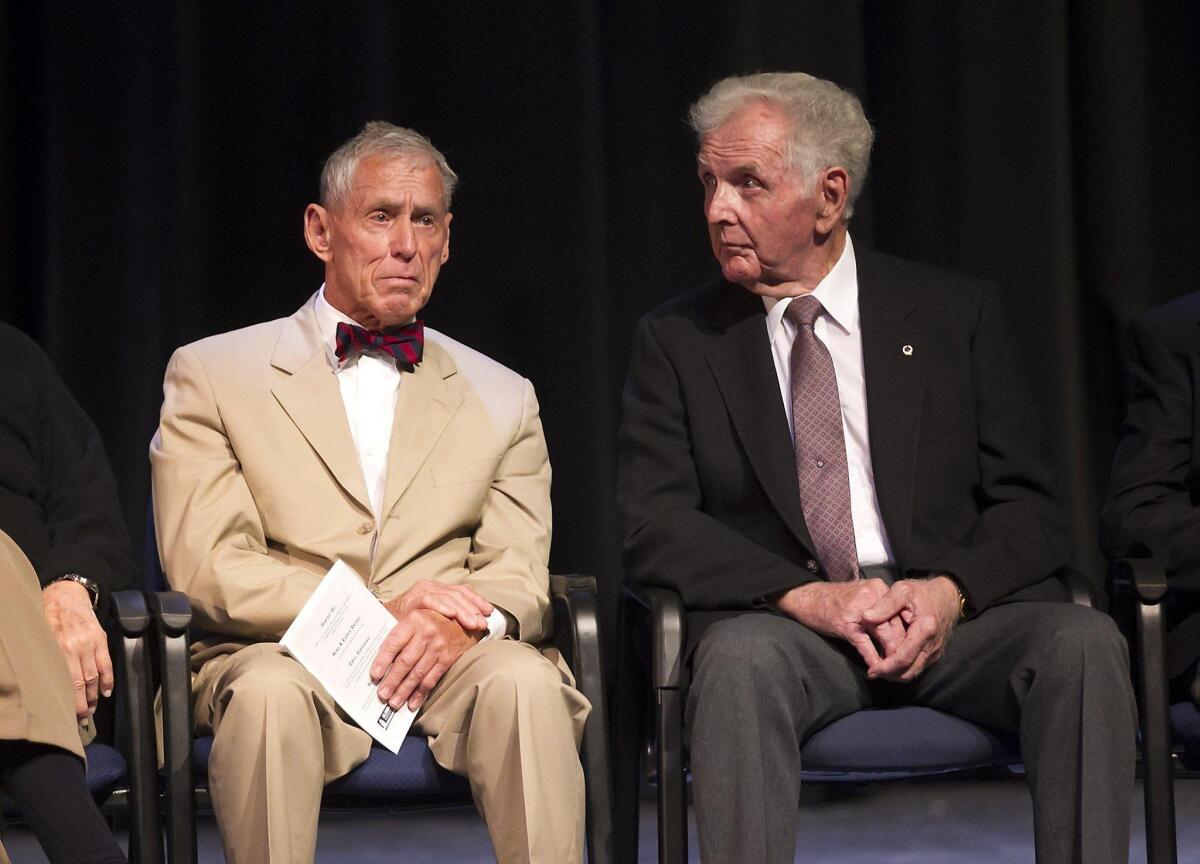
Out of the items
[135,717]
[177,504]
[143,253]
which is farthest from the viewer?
[143,253]

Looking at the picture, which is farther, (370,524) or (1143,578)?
(370,524)

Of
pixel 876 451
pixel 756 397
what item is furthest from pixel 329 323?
pixel 876 451

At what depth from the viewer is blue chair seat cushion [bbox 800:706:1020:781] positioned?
2.91m

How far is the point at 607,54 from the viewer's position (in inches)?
166

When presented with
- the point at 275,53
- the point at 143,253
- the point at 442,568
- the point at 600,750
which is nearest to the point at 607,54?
the point at 275,53

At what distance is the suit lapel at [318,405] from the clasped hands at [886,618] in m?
0.86

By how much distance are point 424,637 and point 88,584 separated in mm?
608

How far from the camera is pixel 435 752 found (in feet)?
9.45

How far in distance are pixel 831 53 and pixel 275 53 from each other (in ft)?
4.32

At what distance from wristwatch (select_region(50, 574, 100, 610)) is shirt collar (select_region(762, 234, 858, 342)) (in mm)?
1355

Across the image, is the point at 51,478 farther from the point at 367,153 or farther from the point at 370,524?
the point at 367,153

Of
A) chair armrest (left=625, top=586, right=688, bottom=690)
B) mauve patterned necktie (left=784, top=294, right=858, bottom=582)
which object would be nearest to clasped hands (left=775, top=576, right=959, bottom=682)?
mauve patterned necktie (left=784, top=294, right=858, bottom=582)

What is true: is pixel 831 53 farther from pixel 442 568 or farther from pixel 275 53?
pixel 442 568

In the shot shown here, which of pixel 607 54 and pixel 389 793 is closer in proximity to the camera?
pixel 389 793
